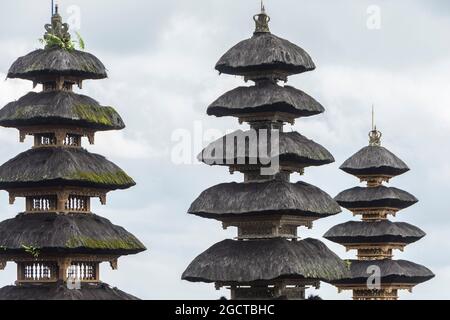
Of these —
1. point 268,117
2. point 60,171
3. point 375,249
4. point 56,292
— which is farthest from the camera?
point 375,249

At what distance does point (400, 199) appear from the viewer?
9950 centimetres

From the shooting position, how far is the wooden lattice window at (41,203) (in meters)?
70.4

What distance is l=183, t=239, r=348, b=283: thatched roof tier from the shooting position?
70438 millimetres

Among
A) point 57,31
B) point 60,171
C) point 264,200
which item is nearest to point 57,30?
point 57,31

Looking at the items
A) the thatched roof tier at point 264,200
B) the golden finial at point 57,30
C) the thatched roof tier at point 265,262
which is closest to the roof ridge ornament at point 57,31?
the golden finial at point 57,30

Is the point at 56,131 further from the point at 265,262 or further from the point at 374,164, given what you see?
the point at 374,164

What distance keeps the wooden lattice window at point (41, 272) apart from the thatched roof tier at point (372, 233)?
34.2 m

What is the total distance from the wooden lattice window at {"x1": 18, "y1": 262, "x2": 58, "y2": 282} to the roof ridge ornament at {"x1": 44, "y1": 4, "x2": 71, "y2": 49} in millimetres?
11968

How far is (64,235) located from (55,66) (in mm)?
9382

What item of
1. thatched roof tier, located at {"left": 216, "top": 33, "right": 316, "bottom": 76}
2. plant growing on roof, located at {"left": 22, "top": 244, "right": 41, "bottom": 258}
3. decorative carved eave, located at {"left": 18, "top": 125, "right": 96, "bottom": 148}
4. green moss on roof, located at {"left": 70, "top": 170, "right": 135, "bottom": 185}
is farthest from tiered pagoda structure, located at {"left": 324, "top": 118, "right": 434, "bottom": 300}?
plant growing on roof, located at {"left": 22, "top": 244, "right": 41, "bottom": 258}

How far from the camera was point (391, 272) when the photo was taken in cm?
9688

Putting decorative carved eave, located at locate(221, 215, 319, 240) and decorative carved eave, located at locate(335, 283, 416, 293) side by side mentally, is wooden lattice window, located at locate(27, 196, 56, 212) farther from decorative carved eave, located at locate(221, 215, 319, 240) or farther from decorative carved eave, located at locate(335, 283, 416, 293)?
decorative carved eave, located at locate(335, 283, 416, 293)

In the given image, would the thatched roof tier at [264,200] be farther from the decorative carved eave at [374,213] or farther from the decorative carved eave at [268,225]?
the decorative carved eave at [374,213]
